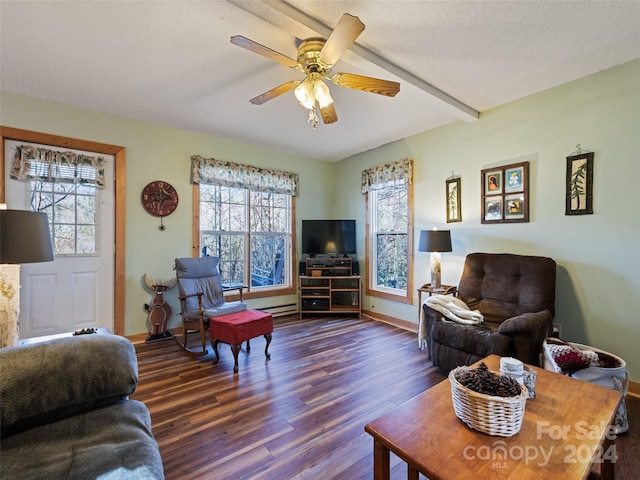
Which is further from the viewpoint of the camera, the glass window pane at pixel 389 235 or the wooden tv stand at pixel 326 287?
the wooden tv stand at pixel 326 287

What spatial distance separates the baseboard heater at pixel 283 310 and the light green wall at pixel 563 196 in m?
2.41

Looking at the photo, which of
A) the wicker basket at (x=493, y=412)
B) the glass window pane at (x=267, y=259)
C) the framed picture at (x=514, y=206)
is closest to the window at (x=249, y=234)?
the glass window pane at (x=267, y=259)

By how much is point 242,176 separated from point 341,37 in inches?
115

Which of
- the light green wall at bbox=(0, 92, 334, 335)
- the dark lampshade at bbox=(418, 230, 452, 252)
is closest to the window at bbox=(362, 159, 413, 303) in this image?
the dark lampshade at bbox=(418, 230, 452, 252)

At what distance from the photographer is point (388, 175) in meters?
4.21

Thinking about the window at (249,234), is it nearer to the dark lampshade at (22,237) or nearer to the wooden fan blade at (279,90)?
the wooden fan blade at (279,90)

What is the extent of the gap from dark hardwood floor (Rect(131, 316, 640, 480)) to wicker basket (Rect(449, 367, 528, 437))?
71 cm

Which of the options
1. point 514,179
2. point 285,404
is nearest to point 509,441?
point 285,404

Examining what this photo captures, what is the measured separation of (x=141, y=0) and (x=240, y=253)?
3.07 meters

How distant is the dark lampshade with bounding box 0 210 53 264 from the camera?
4.92 ft

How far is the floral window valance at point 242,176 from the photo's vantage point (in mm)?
3869

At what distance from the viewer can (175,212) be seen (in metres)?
3.75

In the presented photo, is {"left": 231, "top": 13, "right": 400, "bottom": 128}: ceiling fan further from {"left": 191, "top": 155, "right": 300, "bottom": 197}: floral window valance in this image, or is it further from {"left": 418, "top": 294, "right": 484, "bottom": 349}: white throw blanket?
{"left": 191, "top": 155, "right": 300, "bottom": 197}: floral window valance

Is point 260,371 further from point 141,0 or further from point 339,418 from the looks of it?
point 141,0
